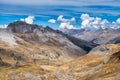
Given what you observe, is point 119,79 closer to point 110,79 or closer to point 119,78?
point 119,78

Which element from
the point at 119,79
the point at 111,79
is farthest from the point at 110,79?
the point at 119,79

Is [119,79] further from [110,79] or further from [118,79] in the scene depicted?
[110,79]

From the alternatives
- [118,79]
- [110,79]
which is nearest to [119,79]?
[118,79]

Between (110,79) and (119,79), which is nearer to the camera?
(119,79)

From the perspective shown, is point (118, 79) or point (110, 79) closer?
point (118, 79)

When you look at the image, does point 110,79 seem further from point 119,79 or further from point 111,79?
point 119,79
